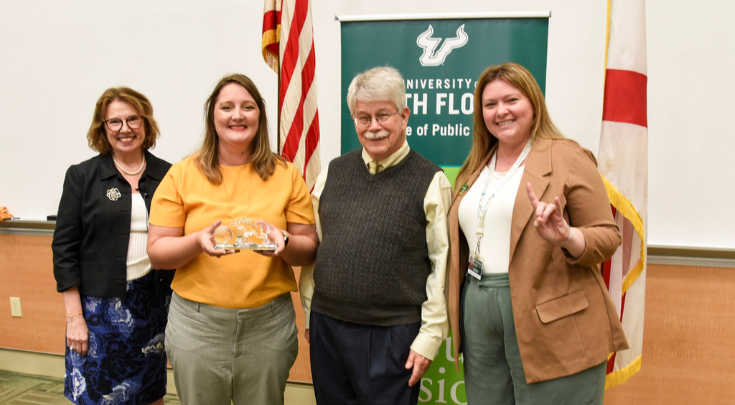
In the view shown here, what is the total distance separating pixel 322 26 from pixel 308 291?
67.1 inches

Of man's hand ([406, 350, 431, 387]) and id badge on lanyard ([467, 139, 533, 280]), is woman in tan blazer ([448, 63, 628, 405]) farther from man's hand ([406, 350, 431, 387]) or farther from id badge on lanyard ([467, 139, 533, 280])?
man's hand ([406, 350, 431, 387])

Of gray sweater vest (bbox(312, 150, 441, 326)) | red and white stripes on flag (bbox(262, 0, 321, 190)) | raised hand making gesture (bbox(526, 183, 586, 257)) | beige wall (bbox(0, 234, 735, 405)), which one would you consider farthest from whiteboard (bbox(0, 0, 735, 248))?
raised hand making gesture (bbox(526, 183, 586, 257))

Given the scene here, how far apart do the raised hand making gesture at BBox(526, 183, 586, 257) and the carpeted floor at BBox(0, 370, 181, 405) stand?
8.69ft

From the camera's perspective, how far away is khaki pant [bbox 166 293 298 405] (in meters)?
1.38

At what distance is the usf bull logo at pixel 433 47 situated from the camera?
1.94 m

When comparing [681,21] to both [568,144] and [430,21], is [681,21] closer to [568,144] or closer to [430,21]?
[430,21]

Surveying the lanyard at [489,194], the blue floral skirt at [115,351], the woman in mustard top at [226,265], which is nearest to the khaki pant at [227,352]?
the woman in mustard top at [226,265]

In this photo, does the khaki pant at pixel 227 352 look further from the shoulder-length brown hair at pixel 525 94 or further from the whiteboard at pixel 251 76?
the whiteboard at pixel 251 76

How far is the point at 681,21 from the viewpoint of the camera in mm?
2162

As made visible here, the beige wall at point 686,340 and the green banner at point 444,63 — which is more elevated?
the green banner at point 444,63

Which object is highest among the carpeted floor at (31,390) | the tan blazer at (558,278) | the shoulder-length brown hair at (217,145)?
the shoulder-length brown hair at (217,145)

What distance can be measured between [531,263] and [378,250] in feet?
1.47

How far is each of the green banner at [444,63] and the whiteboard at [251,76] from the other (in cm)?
52

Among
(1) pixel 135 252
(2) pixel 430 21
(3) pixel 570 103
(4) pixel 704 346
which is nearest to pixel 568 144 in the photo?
(2) pixel 430 21
